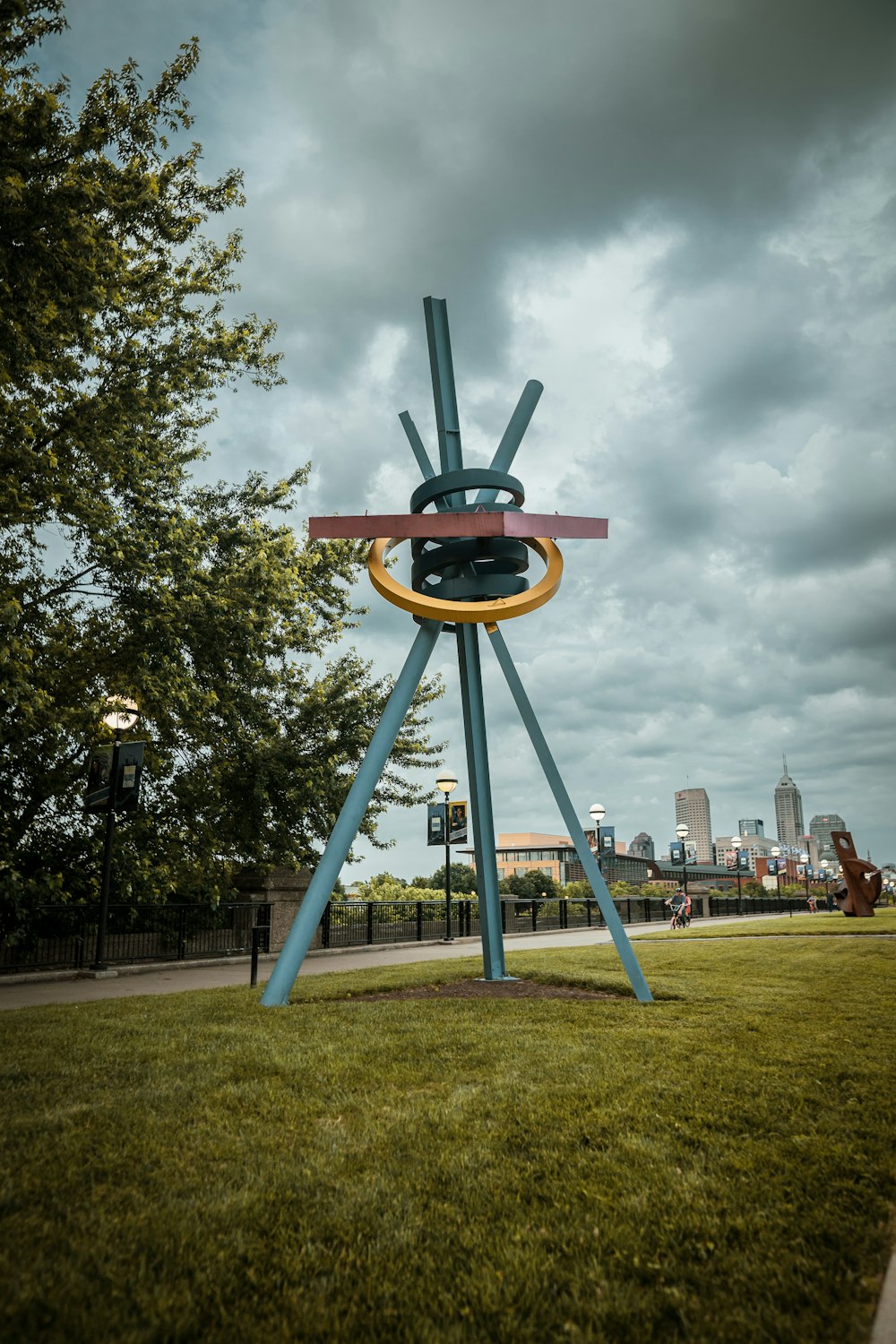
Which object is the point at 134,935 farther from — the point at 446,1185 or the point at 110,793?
the point at 446,1185

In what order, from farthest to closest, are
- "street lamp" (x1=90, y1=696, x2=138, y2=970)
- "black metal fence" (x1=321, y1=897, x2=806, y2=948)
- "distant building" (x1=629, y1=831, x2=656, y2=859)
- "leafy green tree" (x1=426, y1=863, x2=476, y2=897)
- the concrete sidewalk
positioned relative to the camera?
1. "distant building" (x1=629, y1=831, x2=656, y2=859)
2. "leafy green tree" (x1=426, y1=863, x2=476, y2=897)
3. "black metal fence" (x1=321, y1=897, x2=806, y2=948)
4. "street lamp" (x1=90, y1=696, x2=138, y2=970)
5. the concrete sidewalk

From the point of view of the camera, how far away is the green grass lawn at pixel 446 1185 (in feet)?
8.55

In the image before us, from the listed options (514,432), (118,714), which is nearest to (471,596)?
(514,432)

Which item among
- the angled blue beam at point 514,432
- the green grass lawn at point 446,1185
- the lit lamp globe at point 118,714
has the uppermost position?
the angled blue beam at point 514,432

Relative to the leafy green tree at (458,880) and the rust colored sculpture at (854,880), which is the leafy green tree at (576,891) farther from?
the rust colored sculpture at (854,880)

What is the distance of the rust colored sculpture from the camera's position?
30391 mm

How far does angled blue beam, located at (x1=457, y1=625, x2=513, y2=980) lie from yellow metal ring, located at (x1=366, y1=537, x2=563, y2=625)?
108 cm

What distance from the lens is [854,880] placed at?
30641 millimetres

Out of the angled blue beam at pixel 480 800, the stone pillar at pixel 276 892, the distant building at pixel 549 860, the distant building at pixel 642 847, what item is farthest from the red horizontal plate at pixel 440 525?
the distant building at pixel 642 847

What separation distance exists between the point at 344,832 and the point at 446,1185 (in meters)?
6.09

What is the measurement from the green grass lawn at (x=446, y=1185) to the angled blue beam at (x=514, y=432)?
709 centimetres

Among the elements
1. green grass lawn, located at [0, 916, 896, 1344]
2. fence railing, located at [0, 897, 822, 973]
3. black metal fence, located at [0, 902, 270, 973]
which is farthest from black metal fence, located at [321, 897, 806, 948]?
green grass lawn, located at [0, 916, 896, 1344]

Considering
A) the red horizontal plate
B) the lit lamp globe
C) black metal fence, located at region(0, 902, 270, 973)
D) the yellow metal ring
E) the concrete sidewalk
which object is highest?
the red horizontal plate

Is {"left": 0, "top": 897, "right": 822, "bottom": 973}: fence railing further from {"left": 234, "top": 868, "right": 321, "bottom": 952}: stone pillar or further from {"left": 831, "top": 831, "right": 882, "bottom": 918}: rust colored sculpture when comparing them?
{"left": 831, "top": 831, "right": 882, "bottom": 918}: rust colored sculpture
